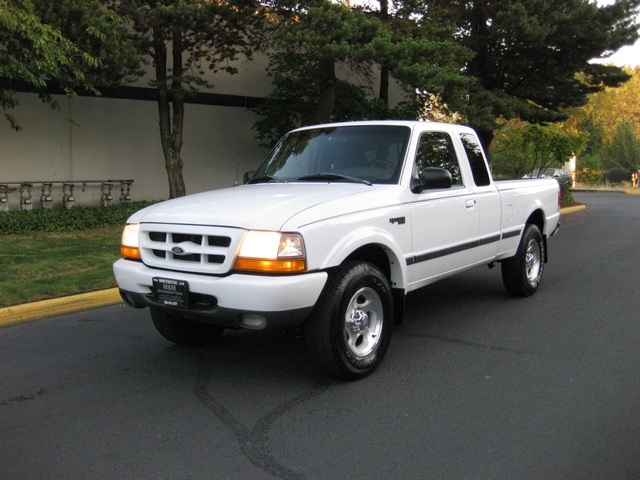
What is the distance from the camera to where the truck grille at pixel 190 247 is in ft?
14.3

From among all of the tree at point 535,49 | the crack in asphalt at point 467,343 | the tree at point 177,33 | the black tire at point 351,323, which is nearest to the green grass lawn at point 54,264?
the tree at point 177,33

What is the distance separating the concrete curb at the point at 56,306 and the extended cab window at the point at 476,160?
4372 mm

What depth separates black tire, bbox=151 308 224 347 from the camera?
5504 mm

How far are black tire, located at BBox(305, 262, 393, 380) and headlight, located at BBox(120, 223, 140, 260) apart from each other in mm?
1475

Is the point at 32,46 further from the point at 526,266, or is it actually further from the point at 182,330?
the point at 526,266

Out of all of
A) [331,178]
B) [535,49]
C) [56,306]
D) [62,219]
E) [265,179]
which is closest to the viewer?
[331,178]

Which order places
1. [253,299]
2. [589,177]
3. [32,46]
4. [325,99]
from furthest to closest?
[589,177] < [325,99] < [32,46] < [253,299]

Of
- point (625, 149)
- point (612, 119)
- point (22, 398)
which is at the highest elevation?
point (612, 119)

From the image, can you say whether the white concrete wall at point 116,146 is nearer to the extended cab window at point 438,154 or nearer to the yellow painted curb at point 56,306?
the yellow painted curb at point 56,306

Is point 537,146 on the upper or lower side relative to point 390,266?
upper

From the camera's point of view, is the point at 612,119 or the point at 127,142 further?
the point at 612,119

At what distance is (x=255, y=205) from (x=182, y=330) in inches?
61.8

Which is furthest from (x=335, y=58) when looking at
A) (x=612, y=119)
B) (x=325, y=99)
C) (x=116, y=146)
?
(x=612, y=119)

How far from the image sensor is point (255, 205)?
15.2ft
